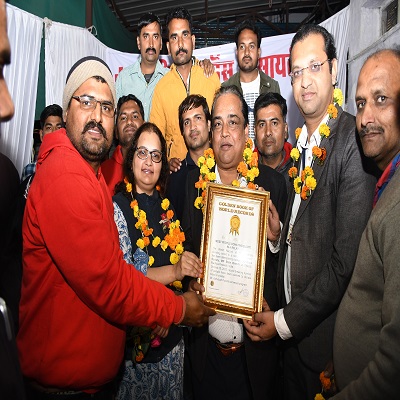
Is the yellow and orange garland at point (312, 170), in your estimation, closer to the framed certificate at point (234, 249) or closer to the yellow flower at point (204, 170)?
the framed certificate at point (234, 249)

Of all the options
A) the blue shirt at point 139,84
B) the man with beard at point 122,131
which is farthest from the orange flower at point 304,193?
the blue shirt at point 139,84

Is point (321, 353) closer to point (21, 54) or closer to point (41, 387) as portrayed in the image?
point (41, 387)

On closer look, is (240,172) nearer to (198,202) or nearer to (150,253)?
(198,202)

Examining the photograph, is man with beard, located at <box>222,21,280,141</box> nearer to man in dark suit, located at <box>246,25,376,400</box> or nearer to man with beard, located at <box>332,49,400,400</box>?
man in dark suit, located at <box>246,25,376,400</box>

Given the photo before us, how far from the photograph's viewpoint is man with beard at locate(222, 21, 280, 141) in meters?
5.04

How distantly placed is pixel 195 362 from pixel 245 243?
1.10 m

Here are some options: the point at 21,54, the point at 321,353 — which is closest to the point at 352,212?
the point at 321,353

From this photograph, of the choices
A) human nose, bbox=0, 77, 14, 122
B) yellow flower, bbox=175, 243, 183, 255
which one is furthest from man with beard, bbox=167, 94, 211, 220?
human nose, bbox=0, 77, 14, 122

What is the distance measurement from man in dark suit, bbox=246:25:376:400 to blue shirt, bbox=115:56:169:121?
3.25 meters

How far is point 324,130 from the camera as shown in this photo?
7.30ft

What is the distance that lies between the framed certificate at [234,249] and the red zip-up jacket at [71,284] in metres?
0.61

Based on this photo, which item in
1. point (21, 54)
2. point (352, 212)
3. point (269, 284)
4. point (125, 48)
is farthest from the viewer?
point (125, 48)

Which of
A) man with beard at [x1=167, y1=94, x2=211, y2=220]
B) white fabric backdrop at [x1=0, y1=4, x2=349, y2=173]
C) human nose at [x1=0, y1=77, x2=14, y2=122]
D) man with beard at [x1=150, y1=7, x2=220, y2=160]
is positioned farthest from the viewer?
man with beard at [x1=150, y1=7, x2=220, y2=160]

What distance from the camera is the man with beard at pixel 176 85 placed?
4770mm
